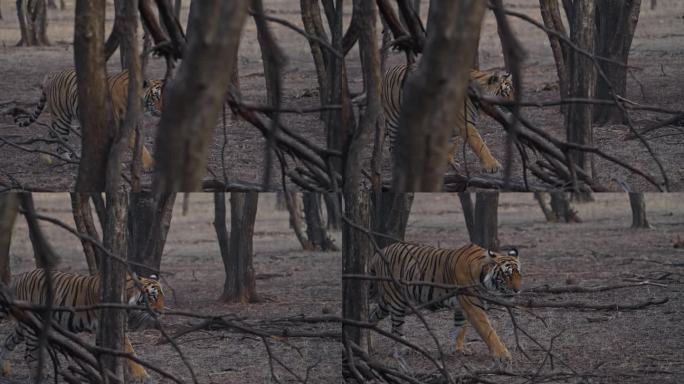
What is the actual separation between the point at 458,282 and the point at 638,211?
4.49 feet

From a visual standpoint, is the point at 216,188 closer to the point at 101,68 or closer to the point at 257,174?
the point at 257,174

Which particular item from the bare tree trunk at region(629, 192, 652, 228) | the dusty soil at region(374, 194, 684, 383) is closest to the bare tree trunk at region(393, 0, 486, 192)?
the dusty soil at region(374, 194, 684, 383)

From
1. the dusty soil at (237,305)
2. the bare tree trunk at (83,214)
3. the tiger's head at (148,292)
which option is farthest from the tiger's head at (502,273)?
the bare tree trunk at (83,214)

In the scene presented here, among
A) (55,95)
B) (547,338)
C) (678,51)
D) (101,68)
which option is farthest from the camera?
(678,51)

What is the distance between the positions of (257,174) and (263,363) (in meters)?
1.33

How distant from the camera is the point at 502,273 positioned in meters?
5.97

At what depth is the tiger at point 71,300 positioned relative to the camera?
5.66 meters

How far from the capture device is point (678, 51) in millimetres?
10836

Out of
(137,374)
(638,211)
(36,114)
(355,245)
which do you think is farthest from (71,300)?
(638,211)

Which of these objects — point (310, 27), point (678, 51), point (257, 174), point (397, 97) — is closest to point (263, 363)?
point (257, 174)

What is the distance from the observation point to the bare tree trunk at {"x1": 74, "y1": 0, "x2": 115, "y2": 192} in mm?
4875

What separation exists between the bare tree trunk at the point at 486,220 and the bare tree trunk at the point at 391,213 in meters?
0.43

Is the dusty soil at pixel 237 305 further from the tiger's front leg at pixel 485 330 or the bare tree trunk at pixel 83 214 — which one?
the tiger's front leg at pixel 485 330

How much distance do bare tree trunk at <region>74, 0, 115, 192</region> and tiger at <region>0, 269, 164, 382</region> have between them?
93cm
